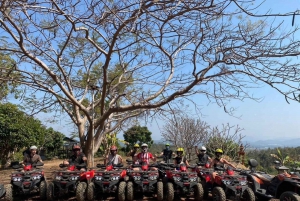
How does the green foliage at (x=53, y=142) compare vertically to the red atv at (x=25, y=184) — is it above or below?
above

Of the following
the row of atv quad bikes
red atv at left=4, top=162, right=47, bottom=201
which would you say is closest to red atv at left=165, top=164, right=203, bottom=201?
the row of atv quad bikes

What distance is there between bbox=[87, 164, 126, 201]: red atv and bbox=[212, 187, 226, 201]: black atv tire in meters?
2.22

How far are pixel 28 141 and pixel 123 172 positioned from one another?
11350 millimetres

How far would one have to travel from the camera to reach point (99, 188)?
Answer: 8.22 m

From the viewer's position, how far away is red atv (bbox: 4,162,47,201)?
8031 millimetres

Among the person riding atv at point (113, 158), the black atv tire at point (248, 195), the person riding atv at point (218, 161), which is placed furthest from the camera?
the person riding atv at point (113, 158)

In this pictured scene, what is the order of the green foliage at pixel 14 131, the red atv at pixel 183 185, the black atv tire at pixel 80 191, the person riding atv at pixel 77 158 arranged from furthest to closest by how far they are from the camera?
the green foliage at pixel 14 131
the person riding atv at pixel 77 158
the red atv at pixel 183 185
the black atv tire at pixel 80 191

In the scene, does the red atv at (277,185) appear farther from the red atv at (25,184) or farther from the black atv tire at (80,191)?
the red atv at (25,184)

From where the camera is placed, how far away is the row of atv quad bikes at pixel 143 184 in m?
7.87

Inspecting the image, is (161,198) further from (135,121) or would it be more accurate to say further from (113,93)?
(135,121)

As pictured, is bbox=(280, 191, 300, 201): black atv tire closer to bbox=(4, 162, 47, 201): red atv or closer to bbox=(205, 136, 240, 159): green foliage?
bbox=(4, 162, 47, 201): red atv

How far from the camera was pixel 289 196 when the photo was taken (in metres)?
7.25

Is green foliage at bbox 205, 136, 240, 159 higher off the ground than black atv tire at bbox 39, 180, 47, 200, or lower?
higher

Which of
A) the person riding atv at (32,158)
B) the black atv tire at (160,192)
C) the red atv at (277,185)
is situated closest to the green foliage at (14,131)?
the person riding atv at (32,158)
